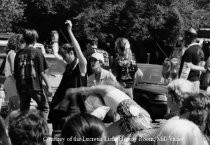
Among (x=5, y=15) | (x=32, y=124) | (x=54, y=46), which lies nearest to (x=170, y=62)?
(x=54, y=46)

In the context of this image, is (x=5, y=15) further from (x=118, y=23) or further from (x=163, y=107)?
(x=163, y=107)

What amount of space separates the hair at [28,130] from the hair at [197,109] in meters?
1.38

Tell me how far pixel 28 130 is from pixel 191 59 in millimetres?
4595

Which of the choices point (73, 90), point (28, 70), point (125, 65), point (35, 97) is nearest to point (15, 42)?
point (28, 70)

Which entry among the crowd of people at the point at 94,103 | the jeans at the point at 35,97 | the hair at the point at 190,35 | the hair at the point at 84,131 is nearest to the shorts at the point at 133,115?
the crowd of people at the point at 94,103

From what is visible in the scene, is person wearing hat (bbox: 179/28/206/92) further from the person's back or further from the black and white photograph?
the person's back

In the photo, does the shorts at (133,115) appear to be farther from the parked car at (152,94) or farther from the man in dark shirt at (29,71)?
the parked car at (152,94)

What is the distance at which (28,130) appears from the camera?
126 inches

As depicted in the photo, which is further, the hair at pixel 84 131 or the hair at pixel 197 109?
the hair at pixel 197 109

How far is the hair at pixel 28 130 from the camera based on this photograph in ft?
10.5

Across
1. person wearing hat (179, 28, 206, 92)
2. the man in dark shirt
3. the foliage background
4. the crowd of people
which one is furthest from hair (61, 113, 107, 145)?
the foliage background

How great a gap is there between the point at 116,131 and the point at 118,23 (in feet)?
68.2

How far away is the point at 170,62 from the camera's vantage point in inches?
380

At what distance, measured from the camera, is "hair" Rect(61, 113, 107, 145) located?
9.79ft
